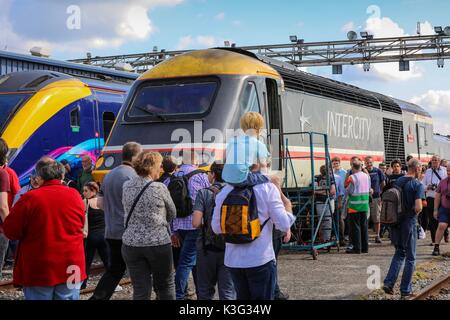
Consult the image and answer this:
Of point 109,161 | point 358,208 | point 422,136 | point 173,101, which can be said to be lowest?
point 358,208

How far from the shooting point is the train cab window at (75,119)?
1384 cm

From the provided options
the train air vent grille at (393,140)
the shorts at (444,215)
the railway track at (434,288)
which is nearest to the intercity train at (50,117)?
the shorts at (444,215)

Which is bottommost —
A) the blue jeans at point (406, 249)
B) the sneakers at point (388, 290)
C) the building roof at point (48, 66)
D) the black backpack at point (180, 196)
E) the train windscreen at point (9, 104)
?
the sneakers at point (388, 290)

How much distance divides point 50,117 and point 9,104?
2.85ft

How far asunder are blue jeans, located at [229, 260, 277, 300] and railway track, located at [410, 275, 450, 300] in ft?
11.9

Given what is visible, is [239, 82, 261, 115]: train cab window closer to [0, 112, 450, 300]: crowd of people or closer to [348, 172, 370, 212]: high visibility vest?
[348, 172, 370, 212]: high visibility vest

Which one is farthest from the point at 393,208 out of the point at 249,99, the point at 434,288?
the point at 249,99

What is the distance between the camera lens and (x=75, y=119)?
13961 mm

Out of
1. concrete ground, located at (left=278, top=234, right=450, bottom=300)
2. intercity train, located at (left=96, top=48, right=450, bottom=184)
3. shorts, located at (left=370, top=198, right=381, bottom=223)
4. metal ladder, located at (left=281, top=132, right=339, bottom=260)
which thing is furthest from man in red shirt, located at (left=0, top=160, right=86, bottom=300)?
shorts, located at (left=370, top=198, right=381, bottom=223)

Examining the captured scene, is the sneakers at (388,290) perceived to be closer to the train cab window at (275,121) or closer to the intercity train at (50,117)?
the train cab window at (275,121)

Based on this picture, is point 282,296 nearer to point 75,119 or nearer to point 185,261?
point 185,261

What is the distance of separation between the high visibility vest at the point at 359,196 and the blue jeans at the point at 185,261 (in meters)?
5.92
